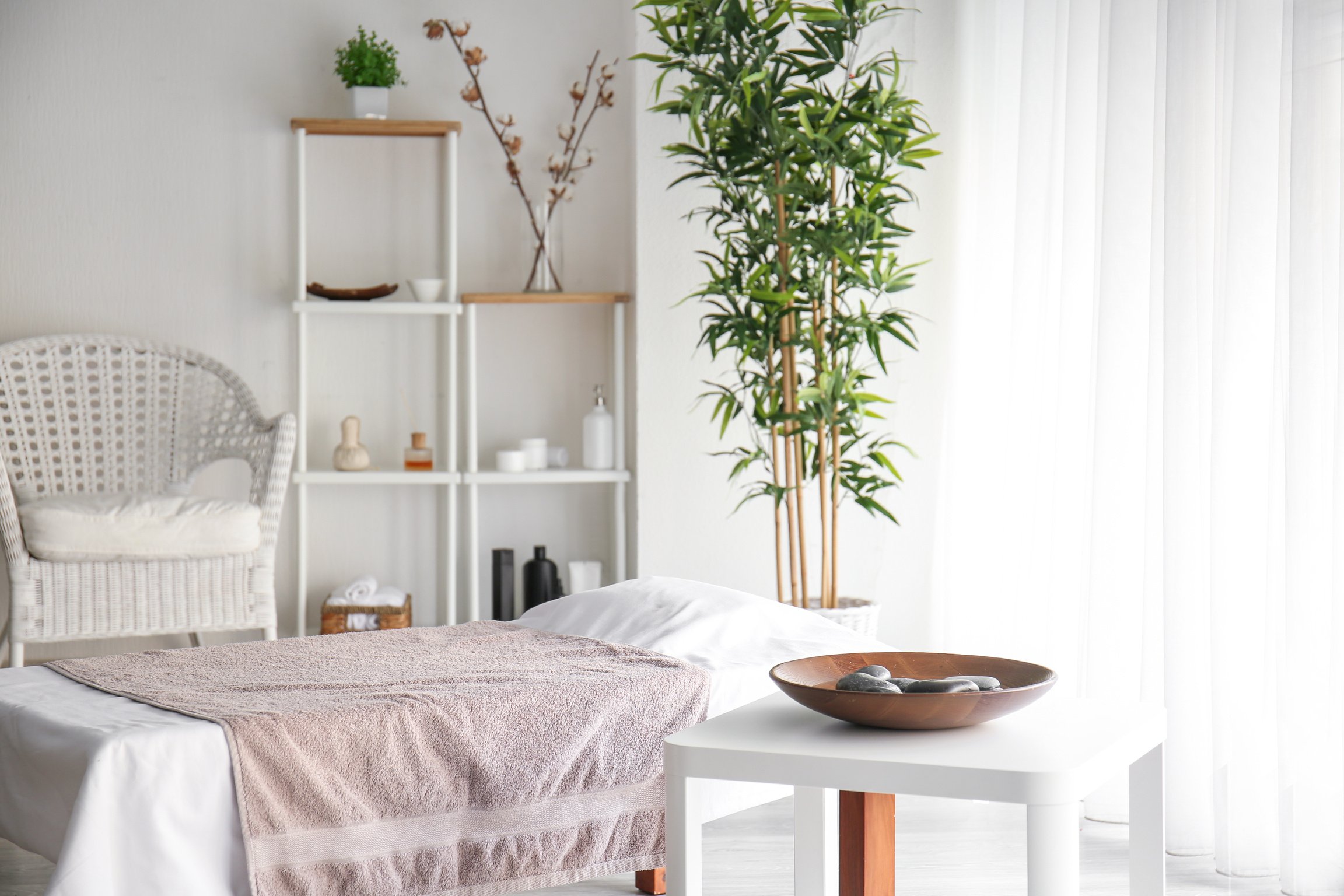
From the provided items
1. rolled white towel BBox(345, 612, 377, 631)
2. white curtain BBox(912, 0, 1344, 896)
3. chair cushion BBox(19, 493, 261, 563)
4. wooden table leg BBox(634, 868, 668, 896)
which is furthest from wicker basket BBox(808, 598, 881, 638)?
chair cushion BBox(19, 493, 261, 563)

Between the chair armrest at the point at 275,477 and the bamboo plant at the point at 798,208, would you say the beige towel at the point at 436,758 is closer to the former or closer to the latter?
the bamboo plant at the point at 798,208

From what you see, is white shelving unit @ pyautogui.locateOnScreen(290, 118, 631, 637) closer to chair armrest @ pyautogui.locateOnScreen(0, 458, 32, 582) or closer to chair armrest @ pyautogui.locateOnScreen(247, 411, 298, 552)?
chair armrest @ pyautogui.locateOnScreen(247, 411, 298, 552)

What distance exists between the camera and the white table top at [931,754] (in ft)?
3.92

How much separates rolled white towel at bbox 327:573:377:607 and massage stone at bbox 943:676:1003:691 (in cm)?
268

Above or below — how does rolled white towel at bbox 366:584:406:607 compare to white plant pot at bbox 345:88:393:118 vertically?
below

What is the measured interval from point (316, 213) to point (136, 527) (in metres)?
1.20

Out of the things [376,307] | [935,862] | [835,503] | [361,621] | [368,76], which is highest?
[368,76]

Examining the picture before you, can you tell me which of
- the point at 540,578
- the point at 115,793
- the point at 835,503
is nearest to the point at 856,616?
the point at 835,503

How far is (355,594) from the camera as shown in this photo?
12.5 ft

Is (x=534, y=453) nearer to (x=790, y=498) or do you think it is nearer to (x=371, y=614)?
(x=371, y=614)

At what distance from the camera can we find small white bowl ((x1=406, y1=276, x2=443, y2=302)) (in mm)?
3871

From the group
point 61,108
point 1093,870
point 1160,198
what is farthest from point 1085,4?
point 61,108

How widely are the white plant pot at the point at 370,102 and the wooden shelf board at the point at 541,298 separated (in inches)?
23.5

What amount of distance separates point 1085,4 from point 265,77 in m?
2.47
